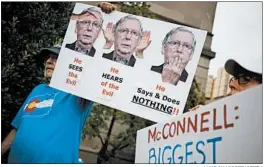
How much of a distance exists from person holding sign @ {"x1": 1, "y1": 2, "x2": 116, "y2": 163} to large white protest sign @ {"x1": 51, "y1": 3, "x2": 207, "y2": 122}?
10cm

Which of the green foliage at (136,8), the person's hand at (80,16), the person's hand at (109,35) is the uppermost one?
the green foliage at (136,8)

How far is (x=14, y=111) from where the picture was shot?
10.0 ft

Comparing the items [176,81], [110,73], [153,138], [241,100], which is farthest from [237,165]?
[110,73]

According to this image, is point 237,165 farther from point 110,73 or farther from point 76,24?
point 76,24

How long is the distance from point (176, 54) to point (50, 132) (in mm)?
861

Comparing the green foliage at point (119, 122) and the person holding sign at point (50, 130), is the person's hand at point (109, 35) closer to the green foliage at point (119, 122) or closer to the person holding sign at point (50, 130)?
the person holding sign at point (50, 130)

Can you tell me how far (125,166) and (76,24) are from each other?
942 mm

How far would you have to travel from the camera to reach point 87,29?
231 centimetres

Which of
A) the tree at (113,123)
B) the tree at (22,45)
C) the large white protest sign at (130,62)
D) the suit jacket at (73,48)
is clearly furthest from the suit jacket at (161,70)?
the tree at (113,123)

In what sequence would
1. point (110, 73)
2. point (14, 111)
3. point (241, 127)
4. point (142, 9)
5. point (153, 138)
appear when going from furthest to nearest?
point (142, 9) → point (14, 111) → point (110, 73) → point (153, 138) → point (241, 127)

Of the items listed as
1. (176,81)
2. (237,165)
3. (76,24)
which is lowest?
(237,165)

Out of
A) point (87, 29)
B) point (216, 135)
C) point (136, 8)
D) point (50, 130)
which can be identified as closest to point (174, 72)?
point (87, 29)

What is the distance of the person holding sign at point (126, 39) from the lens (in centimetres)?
223

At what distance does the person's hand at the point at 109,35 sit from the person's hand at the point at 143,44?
0.17 metres
